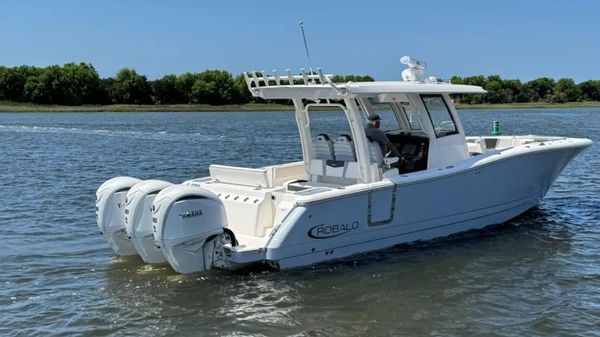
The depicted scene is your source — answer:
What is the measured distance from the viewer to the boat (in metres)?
8.59

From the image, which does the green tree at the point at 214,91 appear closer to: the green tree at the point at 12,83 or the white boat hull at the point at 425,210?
the green tree at the point at 12,83

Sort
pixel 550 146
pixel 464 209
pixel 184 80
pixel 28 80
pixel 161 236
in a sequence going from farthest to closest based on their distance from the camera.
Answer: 1. pixel 184 80
2. pixel 28 80
3. pixel 550 146
4. pixel 464 209
5. pixel 161 236

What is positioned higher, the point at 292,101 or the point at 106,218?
the point at 292,101

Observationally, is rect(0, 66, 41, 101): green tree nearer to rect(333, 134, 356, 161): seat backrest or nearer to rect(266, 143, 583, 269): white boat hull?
rect(333, 134, 356, 161): seat backrest

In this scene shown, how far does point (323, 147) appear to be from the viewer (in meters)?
10.8

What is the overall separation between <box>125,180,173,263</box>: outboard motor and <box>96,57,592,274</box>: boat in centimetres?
2

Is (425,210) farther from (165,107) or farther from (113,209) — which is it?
(165,107)

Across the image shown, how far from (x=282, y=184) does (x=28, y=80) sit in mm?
101201

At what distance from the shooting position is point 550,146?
462 inches

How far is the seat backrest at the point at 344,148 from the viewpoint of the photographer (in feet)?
34.0

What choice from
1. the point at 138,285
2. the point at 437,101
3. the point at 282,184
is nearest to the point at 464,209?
the point at 437,101

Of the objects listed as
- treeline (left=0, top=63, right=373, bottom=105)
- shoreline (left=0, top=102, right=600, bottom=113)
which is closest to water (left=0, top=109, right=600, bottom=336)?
shoreline (left=0, top=102, right=600, bottom=113)

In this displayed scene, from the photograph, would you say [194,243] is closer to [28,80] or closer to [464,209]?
[464,209]

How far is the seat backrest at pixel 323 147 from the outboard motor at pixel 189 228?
8.62ft
